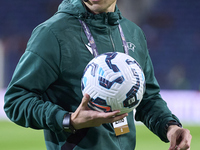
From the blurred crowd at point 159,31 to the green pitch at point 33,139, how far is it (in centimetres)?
262

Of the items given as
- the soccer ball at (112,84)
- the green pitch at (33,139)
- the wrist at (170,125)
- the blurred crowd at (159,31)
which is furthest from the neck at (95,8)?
the blurred crowd at (159,31)

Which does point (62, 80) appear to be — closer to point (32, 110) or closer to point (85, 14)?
point (32, 110)

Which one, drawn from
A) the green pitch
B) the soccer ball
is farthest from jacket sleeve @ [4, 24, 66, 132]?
the green pitch

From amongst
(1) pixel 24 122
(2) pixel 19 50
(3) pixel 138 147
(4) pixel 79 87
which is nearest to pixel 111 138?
(4) pixel 79 87

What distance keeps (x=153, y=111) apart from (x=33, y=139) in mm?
4218

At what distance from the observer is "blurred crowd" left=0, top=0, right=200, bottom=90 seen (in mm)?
9688

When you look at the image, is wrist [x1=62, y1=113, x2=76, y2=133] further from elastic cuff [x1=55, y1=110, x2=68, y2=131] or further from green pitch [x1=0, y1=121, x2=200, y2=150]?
green pitch [x1=0, y1=121, x2=200, y2=150]

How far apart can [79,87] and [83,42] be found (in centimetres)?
23

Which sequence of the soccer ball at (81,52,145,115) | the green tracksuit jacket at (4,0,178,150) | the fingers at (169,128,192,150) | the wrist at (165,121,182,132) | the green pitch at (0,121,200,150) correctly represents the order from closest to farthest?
the soccer ball at (81,52,145,115) < the green tracksuit jacket at (4,0,178,150) < the fingers at (169,128,192,150) < the wrist at (165,121,182,132) < the green pitch at (0,121,200,150)

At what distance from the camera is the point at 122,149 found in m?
2.04

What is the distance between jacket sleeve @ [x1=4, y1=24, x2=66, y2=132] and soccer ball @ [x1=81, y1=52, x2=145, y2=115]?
0.59ft

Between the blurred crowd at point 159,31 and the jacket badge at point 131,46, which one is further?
the blurred crowd at point 159,31

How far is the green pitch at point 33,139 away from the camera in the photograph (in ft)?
18.2

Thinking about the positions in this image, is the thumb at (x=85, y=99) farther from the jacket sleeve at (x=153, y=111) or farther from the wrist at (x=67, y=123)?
the jacket sleeve at (x=153, y=111)
